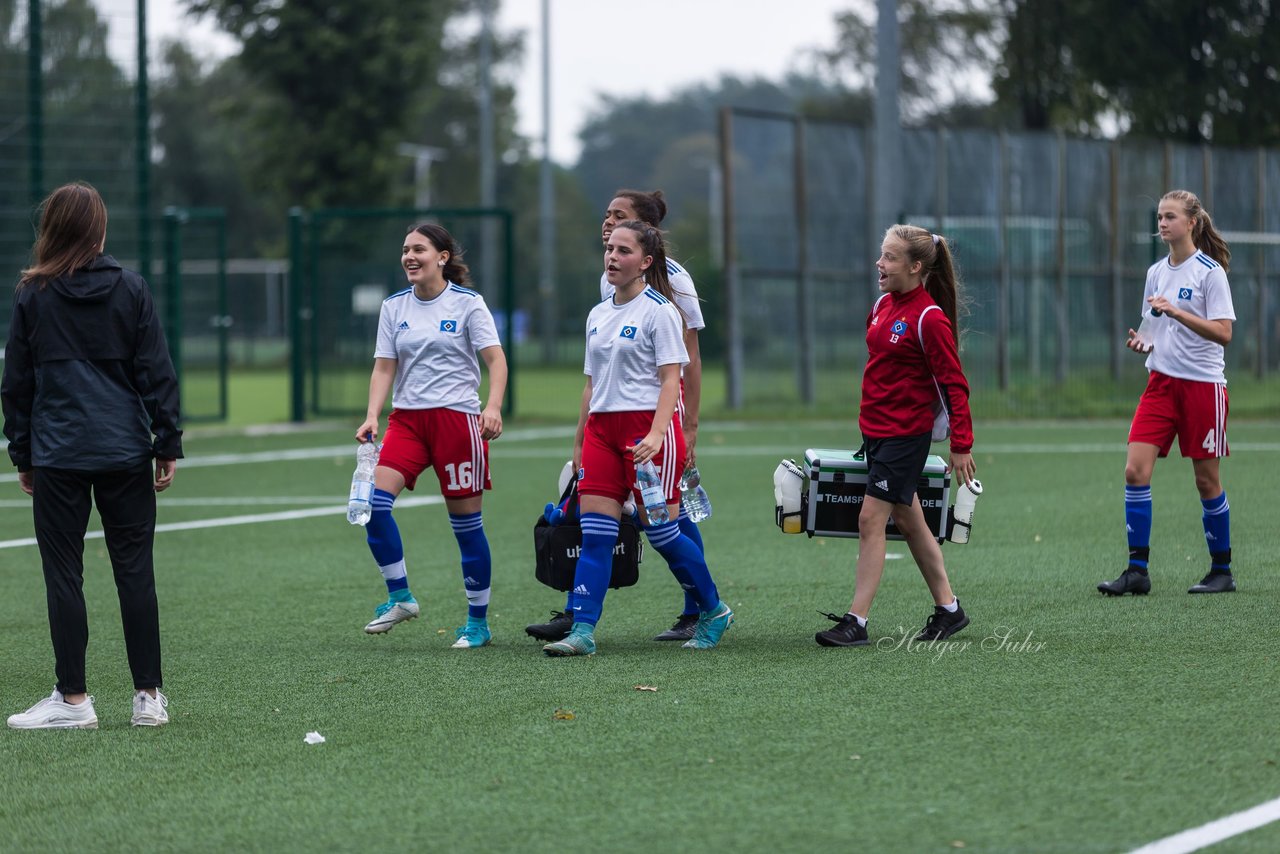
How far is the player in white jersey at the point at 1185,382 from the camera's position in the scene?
8.41 meters

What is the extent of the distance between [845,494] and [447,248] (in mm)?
2053

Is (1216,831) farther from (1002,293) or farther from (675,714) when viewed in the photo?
(1002,293)

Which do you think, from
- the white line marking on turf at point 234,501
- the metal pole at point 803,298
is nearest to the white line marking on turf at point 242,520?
the white line marking on turf at point 234,501

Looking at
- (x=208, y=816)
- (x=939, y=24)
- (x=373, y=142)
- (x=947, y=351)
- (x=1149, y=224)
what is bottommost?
(x=208, y=816)

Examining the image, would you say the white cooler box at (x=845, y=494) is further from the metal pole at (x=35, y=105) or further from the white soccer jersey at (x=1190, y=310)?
the metal pole at (x=35, y=105)

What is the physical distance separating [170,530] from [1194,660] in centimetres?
752

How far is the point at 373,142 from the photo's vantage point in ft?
132

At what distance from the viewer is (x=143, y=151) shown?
19.5 m

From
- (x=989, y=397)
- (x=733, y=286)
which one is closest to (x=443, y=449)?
(x=733, y=286)

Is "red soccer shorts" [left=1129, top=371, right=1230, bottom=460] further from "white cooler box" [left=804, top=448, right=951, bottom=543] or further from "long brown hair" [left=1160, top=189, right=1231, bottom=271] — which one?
"white cooler box" [left=804, top=448, right=951, bottom=543]

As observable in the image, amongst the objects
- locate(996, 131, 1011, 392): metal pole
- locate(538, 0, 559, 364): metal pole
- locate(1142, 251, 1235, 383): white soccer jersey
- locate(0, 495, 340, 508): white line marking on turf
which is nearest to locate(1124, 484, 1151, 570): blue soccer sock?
locate(1142, 251, 1235, 383): white soccer jersey

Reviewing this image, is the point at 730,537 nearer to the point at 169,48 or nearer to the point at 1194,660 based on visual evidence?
the point at 1194,660

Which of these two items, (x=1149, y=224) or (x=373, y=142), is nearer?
(x=1149, y=224)

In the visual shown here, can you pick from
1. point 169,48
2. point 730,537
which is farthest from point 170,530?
point 169,48
